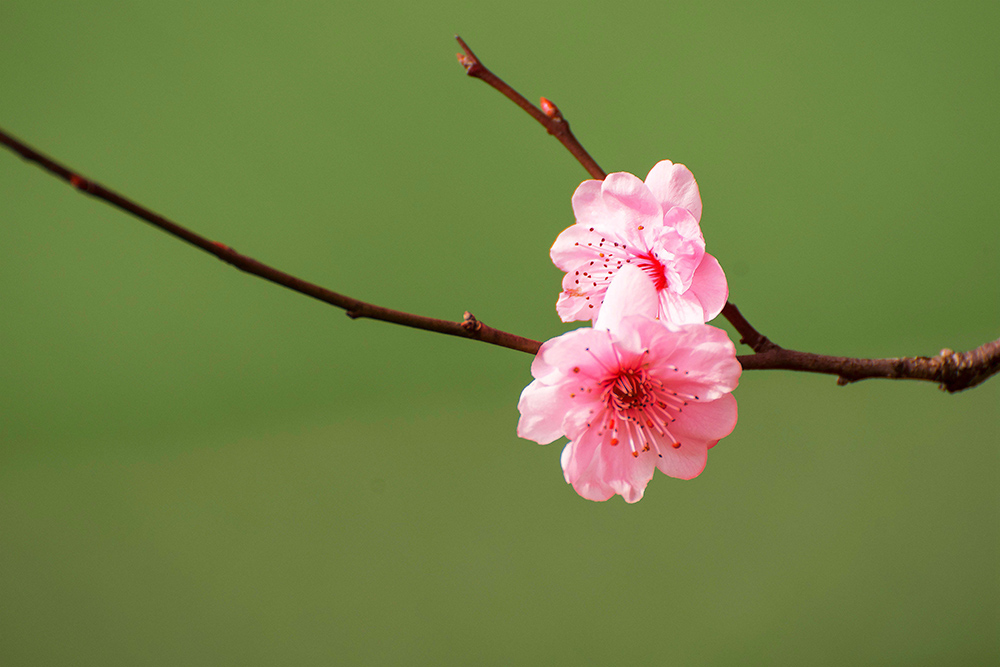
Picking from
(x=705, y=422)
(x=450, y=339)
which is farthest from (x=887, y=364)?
(x=450, y=339)

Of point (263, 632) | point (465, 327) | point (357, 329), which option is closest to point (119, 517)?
point (263, 632)

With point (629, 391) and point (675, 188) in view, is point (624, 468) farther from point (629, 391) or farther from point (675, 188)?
point (675, 188)

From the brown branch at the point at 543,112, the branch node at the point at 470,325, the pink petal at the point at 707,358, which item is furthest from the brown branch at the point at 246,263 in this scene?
the brown branch at the point at 543,112

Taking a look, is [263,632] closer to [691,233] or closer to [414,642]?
[414,642]

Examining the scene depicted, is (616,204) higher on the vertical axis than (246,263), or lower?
higher

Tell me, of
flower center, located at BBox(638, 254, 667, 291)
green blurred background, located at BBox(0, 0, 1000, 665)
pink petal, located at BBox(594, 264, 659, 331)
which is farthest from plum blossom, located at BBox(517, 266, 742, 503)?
green blurred background, located at BBox(0, 0, 1000, 665)

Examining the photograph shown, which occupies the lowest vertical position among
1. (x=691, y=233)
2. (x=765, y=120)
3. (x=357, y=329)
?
(x=691, y=233)
